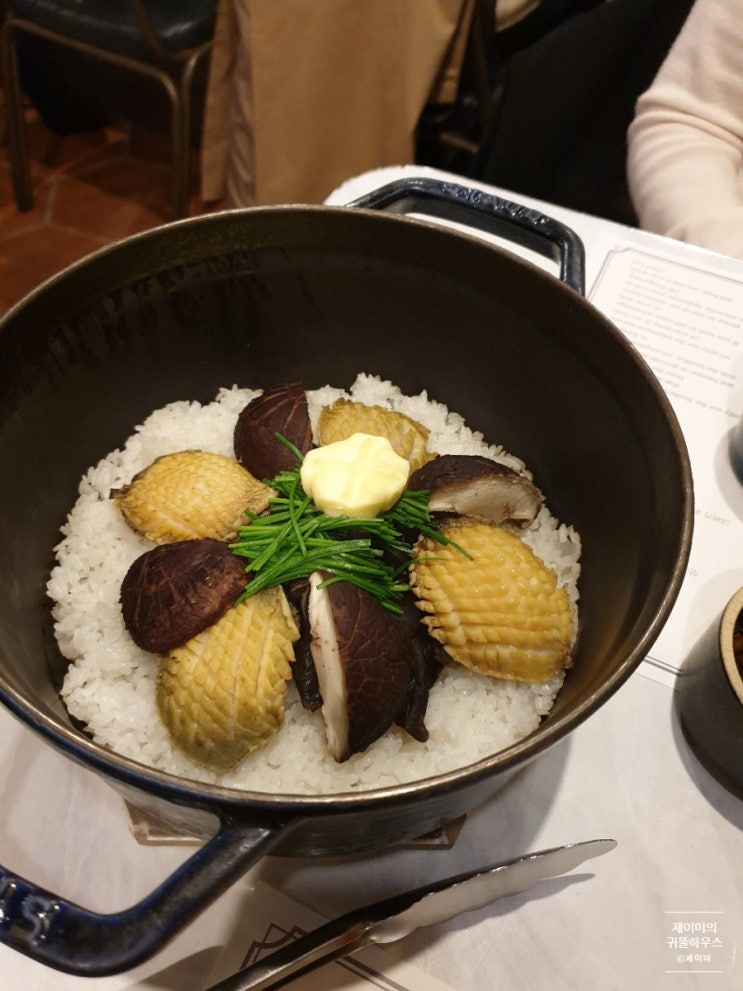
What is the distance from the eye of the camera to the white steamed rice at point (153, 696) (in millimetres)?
769

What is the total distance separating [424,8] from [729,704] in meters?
2.00

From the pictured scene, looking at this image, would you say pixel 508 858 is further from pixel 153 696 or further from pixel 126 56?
pixel 126 56

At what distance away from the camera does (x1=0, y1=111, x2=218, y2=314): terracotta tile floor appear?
267 centimetres

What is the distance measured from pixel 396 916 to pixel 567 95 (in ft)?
7.40

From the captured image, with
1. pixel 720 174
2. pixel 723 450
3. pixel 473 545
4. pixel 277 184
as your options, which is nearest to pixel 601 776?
pixel 473 545

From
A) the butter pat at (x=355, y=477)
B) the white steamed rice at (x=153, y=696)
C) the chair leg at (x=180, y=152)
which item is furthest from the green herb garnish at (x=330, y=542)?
the chair leg at (x=180, y=152)

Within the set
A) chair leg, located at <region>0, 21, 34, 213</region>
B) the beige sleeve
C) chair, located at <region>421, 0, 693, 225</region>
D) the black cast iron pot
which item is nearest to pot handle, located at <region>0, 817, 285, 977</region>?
the black cast iron pot

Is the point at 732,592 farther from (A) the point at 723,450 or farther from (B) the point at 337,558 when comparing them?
(B) the point at 337,558

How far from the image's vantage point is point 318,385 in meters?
1.13

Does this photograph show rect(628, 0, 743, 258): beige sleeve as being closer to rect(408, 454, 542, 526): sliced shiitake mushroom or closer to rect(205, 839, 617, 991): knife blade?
rect(408, 454, 542, 526): sliced shiitake mushroom

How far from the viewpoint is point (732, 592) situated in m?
0.98

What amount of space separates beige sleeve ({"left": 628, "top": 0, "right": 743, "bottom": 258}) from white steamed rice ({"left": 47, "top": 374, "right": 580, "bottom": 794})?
0.96 meters

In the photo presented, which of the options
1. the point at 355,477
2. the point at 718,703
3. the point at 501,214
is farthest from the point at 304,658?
the point at 501,214

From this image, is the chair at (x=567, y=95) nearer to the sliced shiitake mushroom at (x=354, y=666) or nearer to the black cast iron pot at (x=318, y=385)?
the black cast iron pot at (x=318, y=385)
